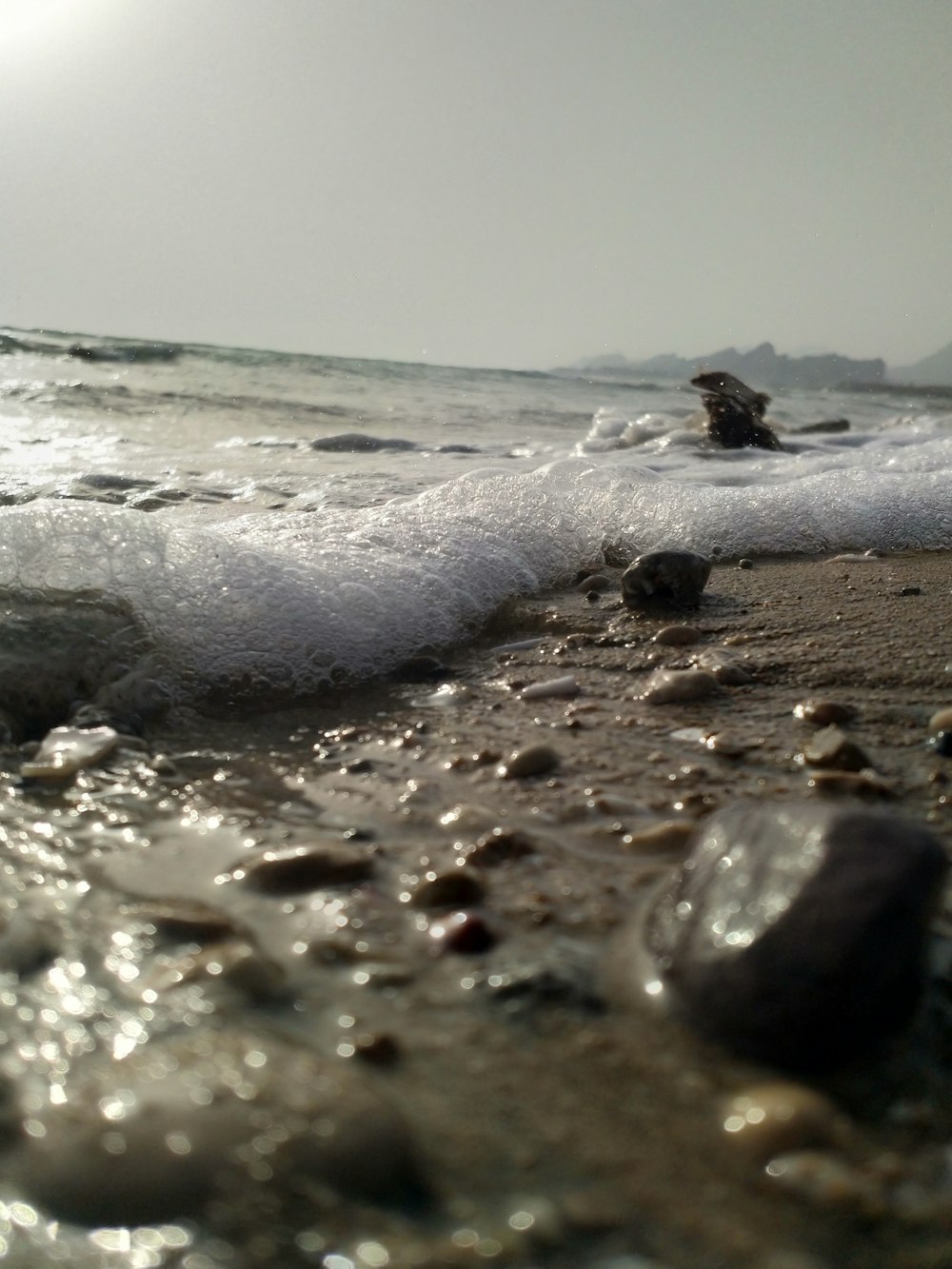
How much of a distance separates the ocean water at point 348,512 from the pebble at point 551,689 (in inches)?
14.1

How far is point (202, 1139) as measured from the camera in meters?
0.77

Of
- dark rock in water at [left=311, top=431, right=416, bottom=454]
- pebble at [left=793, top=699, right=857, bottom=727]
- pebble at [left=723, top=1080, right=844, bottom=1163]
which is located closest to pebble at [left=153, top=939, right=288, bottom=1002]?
pebble at [left=723, top=1080, right=844, bottom=1163]

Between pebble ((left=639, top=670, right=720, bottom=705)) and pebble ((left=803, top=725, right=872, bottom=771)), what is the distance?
0.31m

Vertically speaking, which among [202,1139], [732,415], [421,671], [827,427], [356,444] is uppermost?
[827,427]

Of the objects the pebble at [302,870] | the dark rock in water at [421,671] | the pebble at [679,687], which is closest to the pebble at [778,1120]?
the pebble at [302,870]

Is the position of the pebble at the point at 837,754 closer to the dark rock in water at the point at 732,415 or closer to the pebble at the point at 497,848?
the pebble at the point at 497,848

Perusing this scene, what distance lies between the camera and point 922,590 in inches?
103

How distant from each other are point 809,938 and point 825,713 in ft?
3.00

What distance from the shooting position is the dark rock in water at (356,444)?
646 centimetres

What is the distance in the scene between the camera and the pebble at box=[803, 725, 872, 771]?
152cm

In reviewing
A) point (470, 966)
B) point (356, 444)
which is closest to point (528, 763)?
point (470, 966)

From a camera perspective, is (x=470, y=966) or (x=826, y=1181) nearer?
(x=826, y=1181)

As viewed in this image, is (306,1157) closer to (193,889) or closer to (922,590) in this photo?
(193,889)

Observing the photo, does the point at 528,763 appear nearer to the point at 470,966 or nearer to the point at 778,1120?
the point at 470,966
